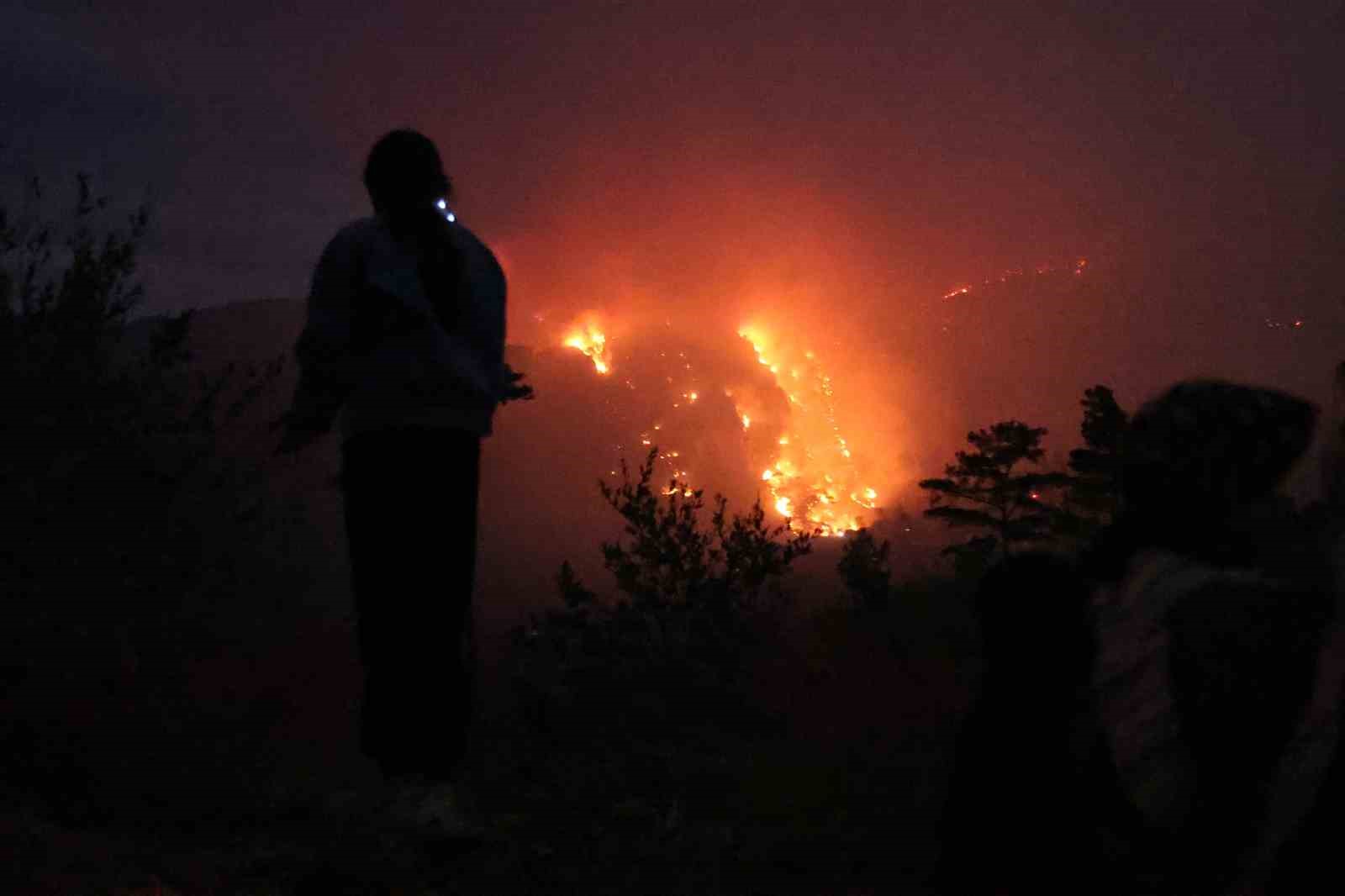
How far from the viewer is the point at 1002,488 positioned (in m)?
5.66

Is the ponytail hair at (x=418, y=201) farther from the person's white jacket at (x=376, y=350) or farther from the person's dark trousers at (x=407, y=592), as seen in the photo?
the person's dark trousers at (x=407, y=592)

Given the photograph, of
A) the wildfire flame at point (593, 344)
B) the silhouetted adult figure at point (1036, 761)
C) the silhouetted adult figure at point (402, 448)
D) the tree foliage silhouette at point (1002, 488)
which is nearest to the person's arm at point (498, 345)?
the silhouetted adult figure at point (402, 448)

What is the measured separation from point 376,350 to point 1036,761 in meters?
1.84

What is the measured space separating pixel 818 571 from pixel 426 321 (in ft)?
24.0

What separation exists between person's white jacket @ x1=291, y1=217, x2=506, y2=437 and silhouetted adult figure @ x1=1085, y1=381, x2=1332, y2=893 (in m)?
1.65

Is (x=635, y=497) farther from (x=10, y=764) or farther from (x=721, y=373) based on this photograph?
(x=721, y=373)

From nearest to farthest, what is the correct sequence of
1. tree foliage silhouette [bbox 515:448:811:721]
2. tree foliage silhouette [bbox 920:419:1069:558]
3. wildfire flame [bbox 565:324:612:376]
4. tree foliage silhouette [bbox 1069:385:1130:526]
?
tree foliage silhouette [bbox 515:448:811:721] < tree foliage silhouette [bbox 1069:385:1130:526] < tree foliage silhouette [bbox 920:419:1069:558] < wildfire flame [bbox 565:324:612:376]

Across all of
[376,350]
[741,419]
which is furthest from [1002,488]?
[741,419]

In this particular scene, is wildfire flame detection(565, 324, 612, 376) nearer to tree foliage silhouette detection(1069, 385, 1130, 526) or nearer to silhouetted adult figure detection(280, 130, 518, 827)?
tree foliage silhouette detection(1069, 385, 1130, 526)

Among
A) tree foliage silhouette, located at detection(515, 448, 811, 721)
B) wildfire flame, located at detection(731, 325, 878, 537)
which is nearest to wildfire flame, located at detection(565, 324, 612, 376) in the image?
wildfire flame, located at detection(731, 325, 878, 537)

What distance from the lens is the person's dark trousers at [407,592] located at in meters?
2.33

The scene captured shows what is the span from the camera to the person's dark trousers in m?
2.33

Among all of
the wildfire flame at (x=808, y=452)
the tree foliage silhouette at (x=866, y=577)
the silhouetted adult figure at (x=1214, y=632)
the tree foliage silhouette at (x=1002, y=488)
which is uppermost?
the wildfire flame at (x=808, y=452)

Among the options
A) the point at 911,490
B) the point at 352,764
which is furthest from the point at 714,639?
the point at 911,490
